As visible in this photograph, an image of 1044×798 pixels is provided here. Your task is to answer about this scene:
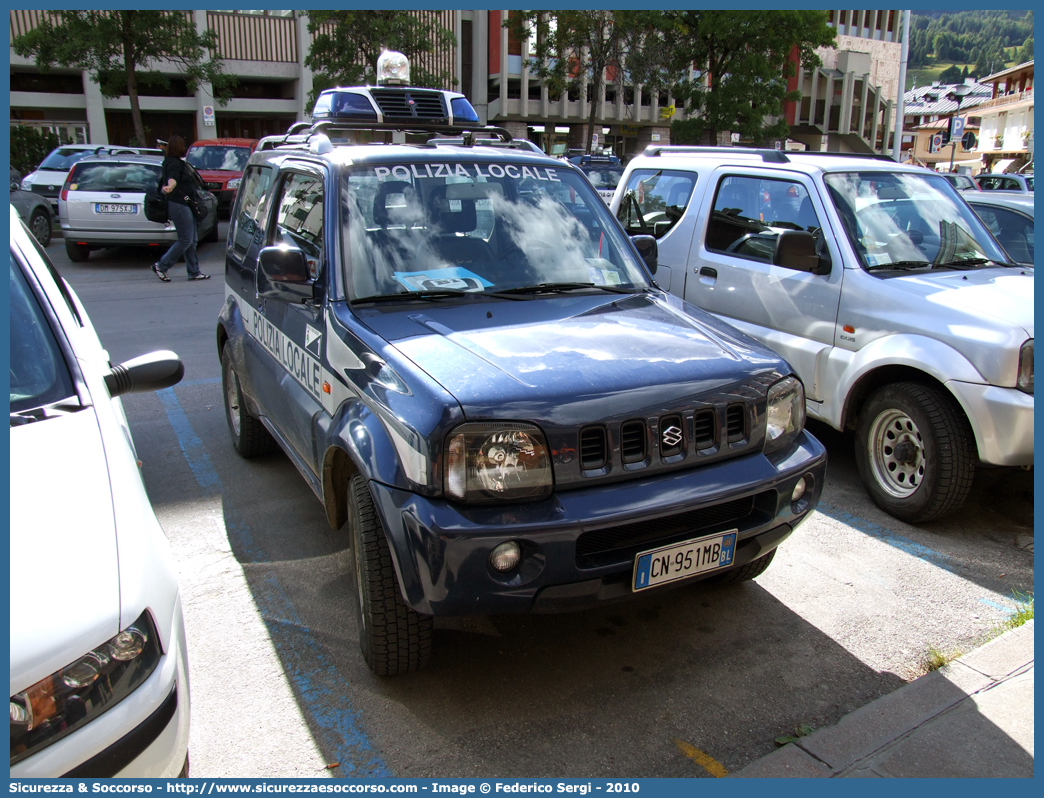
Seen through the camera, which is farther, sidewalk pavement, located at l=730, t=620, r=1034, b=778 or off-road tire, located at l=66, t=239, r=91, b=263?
off-road tire, located at l=66, t=239, r=91, b=263

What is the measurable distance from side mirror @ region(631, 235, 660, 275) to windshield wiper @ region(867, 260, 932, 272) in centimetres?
134

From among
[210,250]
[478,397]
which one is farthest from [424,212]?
[210,250]

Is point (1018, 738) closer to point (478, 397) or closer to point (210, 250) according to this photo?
point (478, 397)

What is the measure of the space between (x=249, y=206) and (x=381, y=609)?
119 inches

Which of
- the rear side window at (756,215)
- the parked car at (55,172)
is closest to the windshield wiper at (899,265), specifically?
the rear side window at (756,215)

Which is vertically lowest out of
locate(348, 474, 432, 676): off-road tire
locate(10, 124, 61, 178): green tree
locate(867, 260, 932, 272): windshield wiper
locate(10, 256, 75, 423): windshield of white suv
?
locate(348, 474, 432, 676): off-road tire

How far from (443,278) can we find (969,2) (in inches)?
304

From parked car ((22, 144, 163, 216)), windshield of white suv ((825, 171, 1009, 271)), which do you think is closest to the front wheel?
windshield of white suv ((825, 171, 1009, 271))

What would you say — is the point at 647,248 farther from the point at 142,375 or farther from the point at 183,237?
the point at 183,237

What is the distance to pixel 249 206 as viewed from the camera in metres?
4.91

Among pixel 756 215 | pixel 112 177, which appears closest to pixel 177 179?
pixel 112 177

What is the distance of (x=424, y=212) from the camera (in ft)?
12.0

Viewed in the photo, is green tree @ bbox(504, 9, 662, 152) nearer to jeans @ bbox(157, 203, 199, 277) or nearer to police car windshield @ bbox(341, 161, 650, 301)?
jeans @ bbox(157, 203, 199, 277)

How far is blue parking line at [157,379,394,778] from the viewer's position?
2.68 meters
